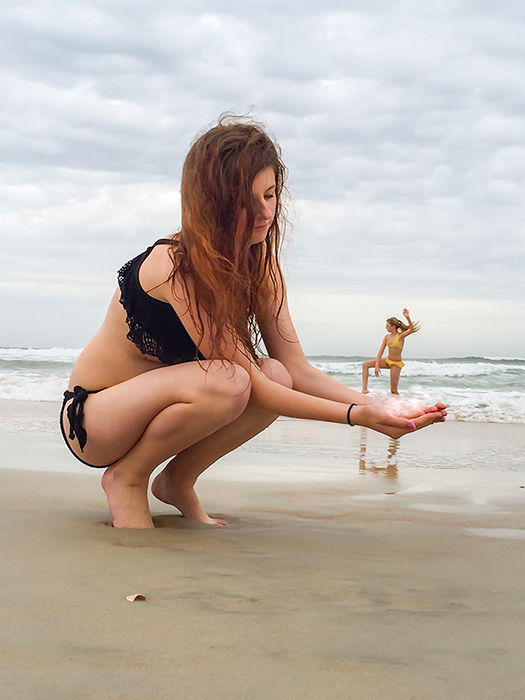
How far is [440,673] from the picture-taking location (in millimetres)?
1453

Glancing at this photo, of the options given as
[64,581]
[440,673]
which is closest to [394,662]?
[440,673]

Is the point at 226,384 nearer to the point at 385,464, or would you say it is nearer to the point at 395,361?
the point at 385,464

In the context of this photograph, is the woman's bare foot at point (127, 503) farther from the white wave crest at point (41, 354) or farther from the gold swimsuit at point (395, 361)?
the white wave crest at point (41, 354)

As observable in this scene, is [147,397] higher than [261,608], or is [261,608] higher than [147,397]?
[147,397]

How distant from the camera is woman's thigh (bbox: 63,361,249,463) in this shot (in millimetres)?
2525

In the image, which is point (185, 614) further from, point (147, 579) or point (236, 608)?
point (147, 579)

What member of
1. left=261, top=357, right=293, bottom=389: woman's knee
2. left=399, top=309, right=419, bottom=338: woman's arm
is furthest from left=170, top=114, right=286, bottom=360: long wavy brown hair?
left=399, top=309, right=419, bottom=338: woman's arm

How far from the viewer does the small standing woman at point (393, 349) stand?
1422cm

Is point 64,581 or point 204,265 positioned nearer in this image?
point 64,581

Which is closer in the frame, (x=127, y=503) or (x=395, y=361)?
(x=127, y=503)

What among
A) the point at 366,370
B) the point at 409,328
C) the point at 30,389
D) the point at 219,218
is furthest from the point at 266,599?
the point at 409,328

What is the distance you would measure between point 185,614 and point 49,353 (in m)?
23.7

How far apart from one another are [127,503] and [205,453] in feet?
1.11

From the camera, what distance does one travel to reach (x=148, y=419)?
2.62 meters
